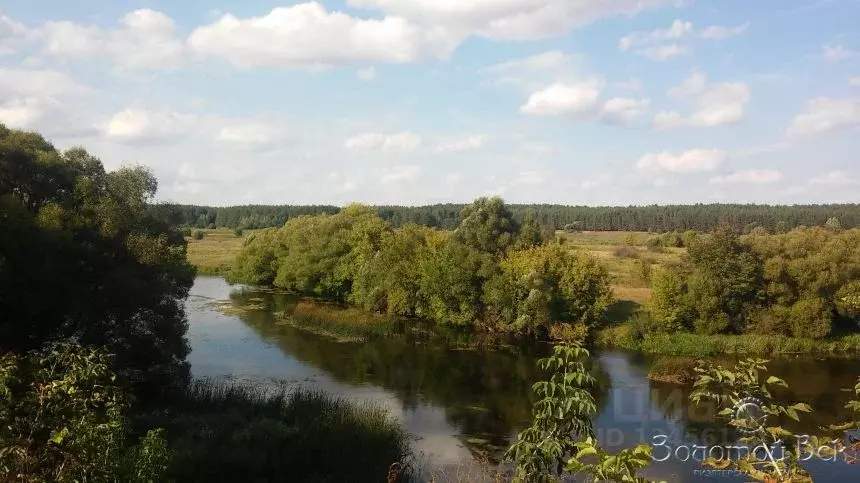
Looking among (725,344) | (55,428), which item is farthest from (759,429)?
(725,344)

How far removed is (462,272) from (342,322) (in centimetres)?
849

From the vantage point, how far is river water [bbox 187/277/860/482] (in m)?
19.0

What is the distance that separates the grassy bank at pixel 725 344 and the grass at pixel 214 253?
132 ft

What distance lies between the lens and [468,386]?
2644 cm

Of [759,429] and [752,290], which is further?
[752,290]

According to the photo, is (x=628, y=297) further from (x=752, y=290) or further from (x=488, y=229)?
(x=488, y=229)

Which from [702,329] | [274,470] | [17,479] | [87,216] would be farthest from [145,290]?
[702,329]

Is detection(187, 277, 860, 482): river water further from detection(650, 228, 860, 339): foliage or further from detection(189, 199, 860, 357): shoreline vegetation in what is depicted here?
detection(650, 228, 860, 339): foliage

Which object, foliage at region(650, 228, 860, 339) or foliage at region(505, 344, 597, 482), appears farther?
foliage at region(650, 228, 860, 339)

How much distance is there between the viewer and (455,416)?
2220 centimetres

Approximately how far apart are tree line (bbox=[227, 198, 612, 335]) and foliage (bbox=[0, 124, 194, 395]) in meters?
19.5

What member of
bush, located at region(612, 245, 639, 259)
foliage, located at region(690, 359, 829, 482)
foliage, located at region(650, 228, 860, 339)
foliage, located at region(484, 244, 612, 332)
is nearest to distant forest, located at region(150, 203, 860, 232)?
bush, located at region(612, 245, 639, 259)

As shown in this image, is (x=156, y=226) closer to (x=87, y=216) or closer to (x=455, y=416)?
(x=87, y=216)

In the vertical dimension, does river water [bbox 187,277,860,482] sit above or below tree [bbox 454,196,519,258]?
below
